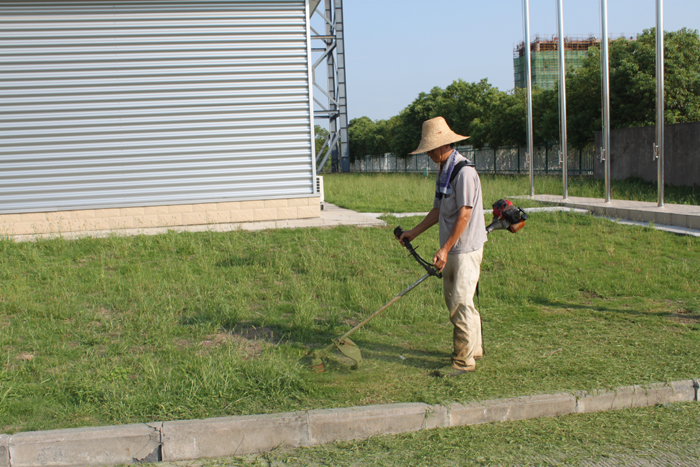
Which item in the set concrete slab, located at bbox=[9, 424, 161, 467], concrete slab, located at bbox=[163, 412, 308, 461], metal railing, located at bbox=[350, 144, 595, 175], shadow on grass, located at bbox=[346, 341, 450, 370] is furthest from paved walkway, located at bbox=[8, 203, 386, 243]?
metal railing, located at bbox=[350, 144, 595, 175]

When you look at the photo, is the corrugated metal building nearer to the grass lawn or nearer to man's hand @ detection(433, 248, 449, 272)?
the grass lawn

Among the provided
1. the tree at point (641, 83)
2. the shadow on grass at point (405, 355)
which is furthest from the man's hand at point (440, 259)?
the tree at point (641, 83)

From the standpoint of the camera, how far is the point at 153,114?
37.8 feet

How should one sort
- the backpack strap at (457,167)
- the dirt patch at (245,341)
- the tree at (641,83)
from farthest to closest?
the tree at (641,83), the dirt patch at (245,341), the backpack strap at (457,167)

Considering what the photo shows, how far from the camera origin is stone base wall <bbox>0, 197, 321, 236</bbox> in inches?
435

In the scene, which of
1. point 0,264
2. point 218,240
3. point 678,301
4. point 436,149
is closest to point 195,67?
point 218,240

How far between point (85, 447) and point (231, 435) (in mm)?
853

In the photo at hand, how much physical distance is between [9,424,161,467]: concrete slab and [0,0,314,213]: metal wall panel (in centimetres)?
842

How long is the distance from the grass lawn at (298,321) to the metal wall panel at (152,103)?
2.00 metres

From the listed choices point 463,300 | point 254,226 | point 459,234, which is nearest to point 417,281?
point 463,300

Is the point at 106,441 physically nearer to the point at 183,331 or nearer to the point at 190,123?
the point at 183,331

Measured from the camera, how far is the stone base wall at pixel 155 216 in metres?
11.1

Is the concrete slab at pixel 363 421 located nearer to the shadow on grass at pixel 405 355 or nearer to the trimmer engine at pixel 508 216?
the shadow on grass at pixel 405 355

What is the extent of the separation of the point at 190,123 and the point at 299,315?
6.81 m
